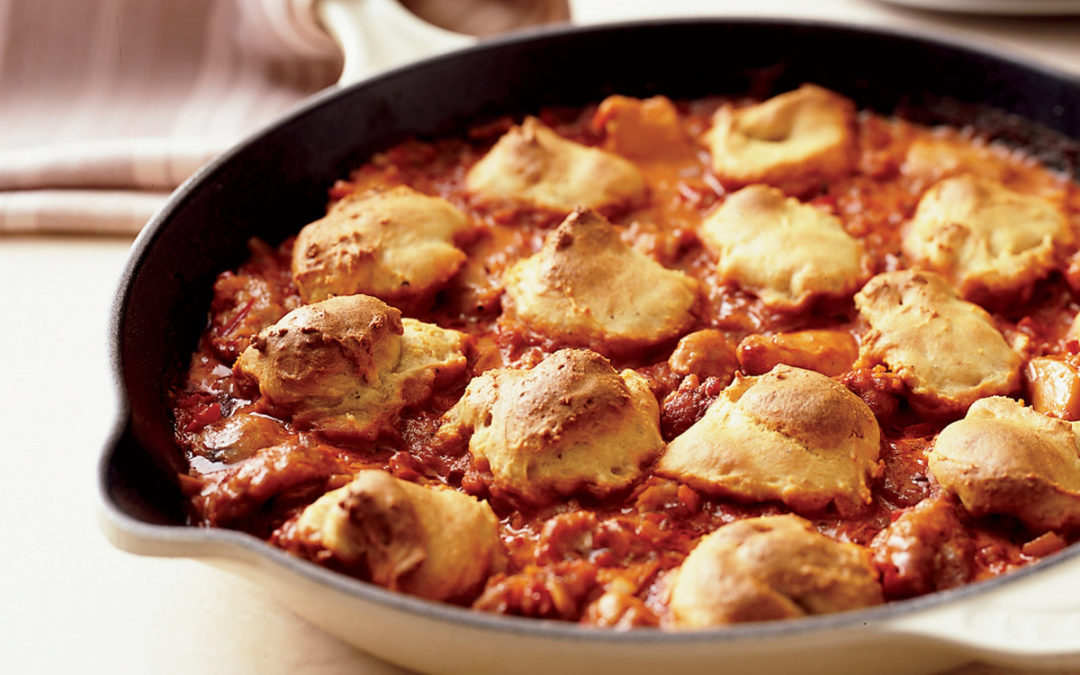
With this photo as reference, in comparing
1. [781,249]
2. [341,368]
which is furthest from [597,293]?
[341,368]

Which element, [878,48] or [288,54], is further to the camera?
[288,54]

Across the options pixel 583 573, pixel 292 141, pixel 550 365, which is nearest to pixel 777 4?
pixel 292 141

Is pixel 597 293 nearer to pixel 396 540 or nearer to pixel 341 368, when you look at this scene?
pixel 341 368

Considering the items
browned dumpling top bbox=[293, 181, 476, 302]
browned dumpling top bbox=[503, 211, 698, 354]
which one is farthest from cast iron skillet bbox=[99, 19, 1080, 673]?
browned dumpling top bbox=[503, 211, 698, 354]

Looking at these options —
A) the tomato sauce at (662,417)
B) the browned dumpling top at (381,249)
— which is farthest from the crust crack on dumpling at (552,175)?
the browned dumpling top at (381,249)

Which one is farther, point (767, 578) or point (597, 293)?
point (597, 293)

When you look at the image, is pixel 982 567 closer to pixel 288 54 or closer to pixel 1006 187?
pixel 1006 187
